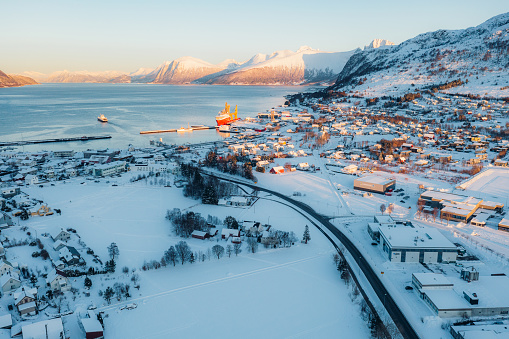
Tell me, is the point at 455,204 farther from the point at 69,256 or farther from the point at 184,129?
the point at 184,129

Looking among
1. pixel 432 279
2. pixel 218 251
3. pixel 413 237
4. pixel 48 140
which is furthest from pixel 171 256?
pixel 48 140

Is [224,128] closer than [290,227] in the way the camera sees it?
No

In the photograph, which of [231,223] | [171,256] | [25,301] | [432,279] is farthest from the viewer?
[231,223]

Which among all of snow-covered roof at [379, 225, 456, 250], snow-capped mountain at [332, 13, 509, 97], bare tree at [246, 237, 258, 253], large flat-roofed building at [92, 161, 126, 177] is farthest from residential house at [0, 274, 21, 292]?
snow-capped mountain at [332, 13, 509, 97]

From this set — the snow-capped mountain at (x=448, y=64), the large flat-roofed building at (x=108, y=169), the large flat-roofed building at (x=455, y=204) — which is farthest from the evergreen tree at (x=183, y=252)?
the snow-capped mountain at (x=448, y=64)

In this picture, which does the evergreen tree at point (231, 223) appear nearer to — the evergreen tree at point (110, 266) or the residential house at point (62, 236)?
the evergreen tree at point (110, 266)

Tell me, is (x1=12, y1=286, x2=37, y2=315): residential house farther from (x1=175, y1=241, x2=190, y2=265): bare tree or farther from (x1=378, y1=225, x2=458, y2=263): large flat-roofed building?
(x1=378, y1=225, x2=458, y2=263): large flat-roofed building
